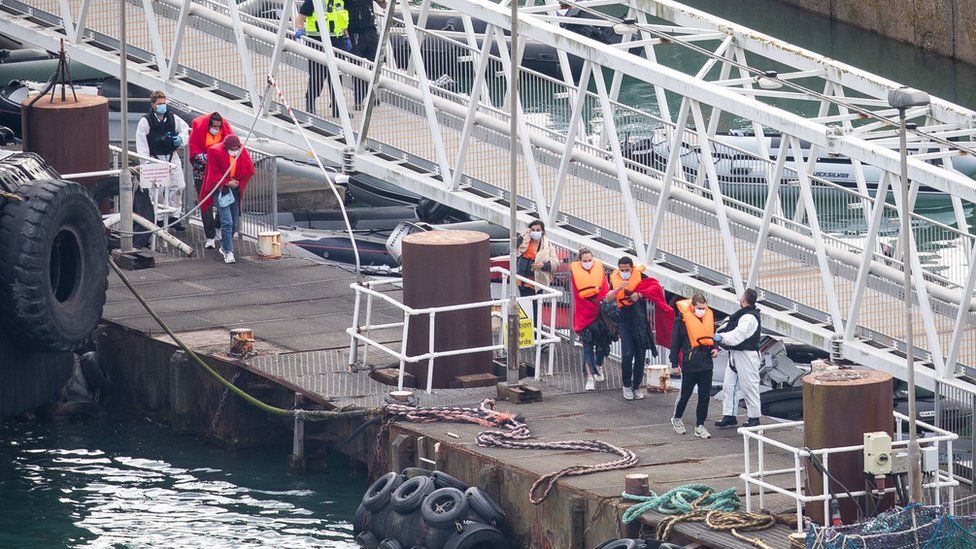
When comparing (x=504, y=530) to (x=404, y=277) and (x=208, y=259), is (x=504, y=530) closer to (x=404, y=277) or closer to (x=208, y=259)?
(x=404, y=277)

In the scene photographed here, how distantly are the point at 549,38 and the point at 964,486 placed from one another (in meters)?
7.08

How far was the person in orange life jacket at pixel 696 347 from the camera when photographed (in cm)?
1956

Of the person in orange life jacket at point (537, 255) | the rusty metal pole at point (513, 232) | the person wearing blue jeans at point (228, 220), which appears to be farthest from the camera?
the person wearing blue jeans at point (228, 220)

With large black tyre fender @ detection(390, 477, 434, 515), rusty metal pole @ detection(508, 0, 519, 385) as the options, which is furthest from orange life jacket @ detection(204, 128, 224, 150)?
large black tyre fender @ detection(390, 477, 434, 515)

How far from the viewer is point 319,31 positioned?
83.9 feet

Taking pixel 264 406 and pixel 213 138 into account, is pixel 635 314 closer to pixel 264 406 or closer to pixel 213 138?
pixel 264 406

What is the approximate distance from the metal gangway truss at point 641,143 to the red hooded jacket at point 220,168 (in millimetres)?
531

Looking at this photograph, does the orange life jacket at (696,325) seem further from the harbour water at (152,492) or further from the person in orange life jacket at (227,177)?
the person in orange life jacket at (227,177)

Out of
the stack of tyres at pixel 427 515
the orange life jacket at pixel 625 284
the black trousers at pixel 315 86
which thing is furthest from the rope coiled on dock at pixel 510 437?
the black trousers at pixel 315 86

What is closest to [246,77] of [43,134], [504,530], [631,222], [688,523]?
[43,134]

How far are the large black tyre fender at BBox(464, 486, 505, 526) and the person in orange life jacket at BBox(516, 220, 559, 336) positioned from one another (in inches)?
165

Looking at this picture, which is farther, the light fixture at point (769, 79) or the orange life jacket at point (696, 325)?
the light fixture at point (769, 79)

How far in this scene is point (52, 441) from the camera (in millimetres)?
23703

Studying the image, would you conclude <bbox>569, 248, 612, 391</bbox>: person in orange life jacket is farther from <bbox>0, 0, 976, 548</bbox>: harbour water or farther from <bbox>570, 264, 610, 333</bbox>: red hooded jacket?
<bbox>0, 0, 976, 548</bbox>: harbour water
